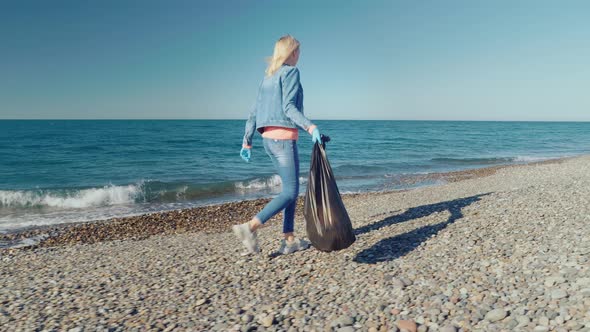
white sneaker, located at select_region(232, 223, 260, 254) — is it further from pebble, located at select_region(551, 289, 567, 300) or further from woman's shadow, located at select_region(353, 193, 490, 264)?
pebble, located at select_region(551, 289, 567, 300)

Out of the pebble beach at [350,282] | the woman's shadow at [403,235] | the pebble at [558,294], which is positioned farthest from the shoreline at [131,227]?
the pebble at [558,294]

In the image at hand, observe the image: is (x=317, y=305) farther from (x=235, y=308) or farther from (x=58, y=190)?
(x=58, y=190)

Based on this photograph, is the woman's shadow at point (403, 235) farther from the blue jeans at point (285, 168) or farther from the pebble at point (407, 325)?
the pebble at point (407, 325)

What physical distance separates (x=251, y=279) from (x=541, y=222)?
3.88 m

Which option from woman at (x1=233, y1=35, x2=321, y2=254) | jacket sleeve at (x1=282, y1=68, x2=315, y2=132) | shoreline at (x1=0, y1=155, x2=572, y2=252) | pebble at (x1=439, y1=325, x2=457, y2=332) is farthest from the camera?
shoreline at (x1=0, y1=155, x2=572, y2=252)

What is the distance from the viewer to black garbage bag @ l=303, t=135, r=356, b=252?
13.3 feet

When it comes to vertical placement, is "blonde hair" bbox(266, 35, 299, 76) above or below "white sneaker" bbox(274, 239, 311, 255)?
above

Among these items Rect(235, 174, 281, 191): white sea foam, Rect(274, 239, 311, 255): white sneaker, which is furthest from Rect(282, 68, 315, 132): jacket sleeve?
Rect(235, 174, 281, 191): white sea foam

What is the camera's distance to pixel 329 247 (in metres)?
4.06

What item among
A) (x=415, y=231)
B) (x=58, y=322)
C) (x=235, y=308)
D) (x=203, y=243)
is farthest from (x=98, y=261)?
(x=415, y=231)

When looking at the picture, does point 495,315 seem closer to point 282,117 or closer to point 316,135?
point 316,135

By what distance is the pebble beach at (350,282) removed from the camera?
2.99 m

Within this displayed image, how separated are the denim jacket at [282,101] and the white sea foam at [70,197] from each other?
33.6ft

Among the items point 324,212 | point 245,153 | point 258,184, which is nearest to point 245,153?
point 245,153
